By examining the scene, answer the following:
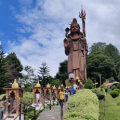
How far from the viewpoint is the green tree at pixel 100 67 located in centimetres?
3091

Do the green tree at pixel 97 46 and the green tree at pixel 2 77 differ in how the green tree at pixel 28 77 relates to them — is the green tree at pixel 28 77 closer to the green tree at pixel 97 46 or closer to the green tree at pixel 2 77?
the green tree at pixel 2 77

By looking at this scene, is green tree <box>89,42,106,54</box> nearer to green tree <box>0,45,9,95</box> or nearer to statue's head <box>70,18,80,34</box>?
statue's head <box>70,18,80,34</box>

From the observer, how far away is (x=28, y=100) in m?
11.5

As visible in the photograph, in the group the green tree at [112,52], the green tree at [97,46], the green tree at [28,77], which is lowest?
the green tree at [28,77]

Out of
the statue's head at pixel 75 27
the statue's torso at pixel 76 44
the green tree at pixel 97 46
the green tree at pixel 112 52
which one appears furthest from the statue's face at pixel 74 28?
the green tree at pixel 97 46

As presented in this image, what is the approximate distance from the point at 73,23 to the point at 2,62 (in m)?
11.5

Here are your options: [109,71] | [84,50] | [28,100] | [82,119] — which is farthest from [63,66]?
[82,119]

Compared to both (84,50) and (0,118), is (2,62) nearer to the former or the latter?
(84,50)

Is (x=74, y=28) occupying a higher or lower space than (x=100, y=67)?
higher

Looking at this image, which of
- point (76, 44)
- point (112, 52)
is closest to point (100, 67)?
point (112, 52)

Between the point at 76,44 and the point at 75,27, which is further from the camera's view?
the point at 75,27

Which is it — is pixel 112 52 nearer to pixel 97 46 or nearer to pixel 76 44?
pixel 97 46

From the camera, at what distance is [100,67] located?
31094 mm

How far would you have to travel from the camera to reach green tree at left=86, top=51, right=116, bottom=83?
30.9 meters
